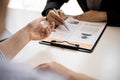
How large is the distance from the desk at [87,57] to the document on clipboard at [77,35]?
3cm

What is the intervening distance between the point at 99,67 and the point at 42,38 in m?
0.38

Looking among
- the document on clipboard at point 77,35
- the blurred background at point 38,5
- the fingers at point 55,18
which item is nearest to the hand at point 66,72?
the document on clipboard at point 77,35

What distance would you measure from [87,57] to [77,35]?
21cm

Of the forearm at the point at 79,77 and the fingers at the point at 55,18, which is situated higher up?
the fingers at the point at 55,18

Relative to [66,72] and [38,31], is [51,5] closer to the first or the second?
[38,31]

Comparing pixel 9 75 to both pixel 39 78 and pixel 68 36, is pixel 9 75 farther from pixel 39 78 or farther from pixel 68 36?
pixel 68 36

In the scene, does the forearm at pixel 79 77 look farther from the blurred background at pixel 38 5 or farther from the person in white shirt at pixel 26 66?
the blurred background at pixel 38 5

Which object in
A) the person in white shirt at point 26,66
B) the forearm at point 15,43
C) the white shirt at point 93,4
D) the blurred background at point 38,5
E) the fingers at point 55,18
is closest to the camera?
the person in white shirt at point 26,66

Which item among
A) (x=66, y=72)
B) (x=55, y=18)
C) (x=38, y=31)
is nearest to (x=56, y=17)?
(x=55, y=18)

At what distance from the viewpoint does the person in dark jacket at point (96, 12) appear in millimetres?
1357

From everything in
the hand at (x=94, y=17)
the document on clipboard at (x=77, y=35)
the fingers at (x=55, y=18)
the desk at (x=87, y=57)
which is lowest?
the desk at (x=87, y=57)

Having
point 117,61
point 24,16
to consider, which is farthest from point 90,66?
point 24,16

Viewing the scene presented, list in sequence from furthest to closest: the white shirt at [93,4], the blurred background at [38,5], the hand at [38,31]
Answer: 1. the blurred background at [38,5]
2. the white shirt at [93,4]
3. the hand at [38,31]

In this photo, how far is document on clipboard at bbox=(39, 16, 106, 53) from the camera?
1.11 m
